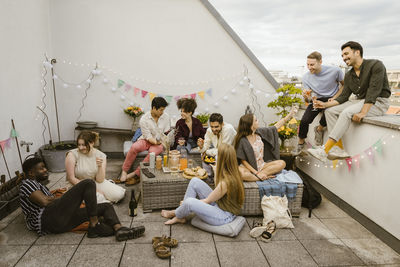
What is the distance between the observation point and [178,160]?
3.52 m

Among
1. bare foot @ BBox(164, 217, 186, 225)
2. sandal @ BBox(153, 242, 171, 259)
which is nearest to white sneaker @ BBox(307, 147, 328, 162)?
bare foot @ BBox(164, 217, 186, 225)

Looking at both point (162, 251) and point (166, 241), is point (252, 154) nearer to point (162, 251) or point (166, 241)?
point (166, 241)

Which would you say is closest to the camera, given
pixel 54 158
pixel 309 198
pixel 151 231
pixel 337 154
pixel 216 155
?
pixel 151 231

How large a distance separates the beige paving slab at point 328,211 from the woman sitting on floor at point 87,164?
8.58 feet

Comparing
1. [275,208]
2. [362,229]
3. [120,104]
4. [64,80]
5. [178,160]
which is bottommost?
[362,229]

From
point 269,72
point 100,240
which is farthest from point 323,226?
point 269,72

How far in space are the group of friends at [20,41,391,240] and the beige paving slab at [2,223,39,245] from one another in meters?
0.10

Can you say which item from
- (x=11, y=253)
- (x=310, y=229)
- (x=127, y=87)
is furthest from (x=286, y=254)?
(x=127, y=87)

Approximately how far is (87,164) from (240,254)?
6.63ft

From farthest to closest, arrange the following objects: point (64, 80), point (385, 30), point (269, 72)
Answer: point (269, 72) → point (64, 80) → point (385, 30)

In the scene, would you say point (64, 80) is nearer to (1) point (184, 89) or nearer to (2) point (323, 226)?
(1) point (184, 89)

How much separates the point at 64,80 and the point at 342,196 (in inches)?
204

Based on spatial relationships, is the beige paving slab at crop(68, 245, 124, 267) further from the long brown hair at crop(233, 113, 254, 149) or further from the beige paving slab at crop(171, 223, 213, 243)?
the long brown hair at crop(233, 113, 254, 149)

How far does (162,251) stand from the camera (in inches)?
93.5
